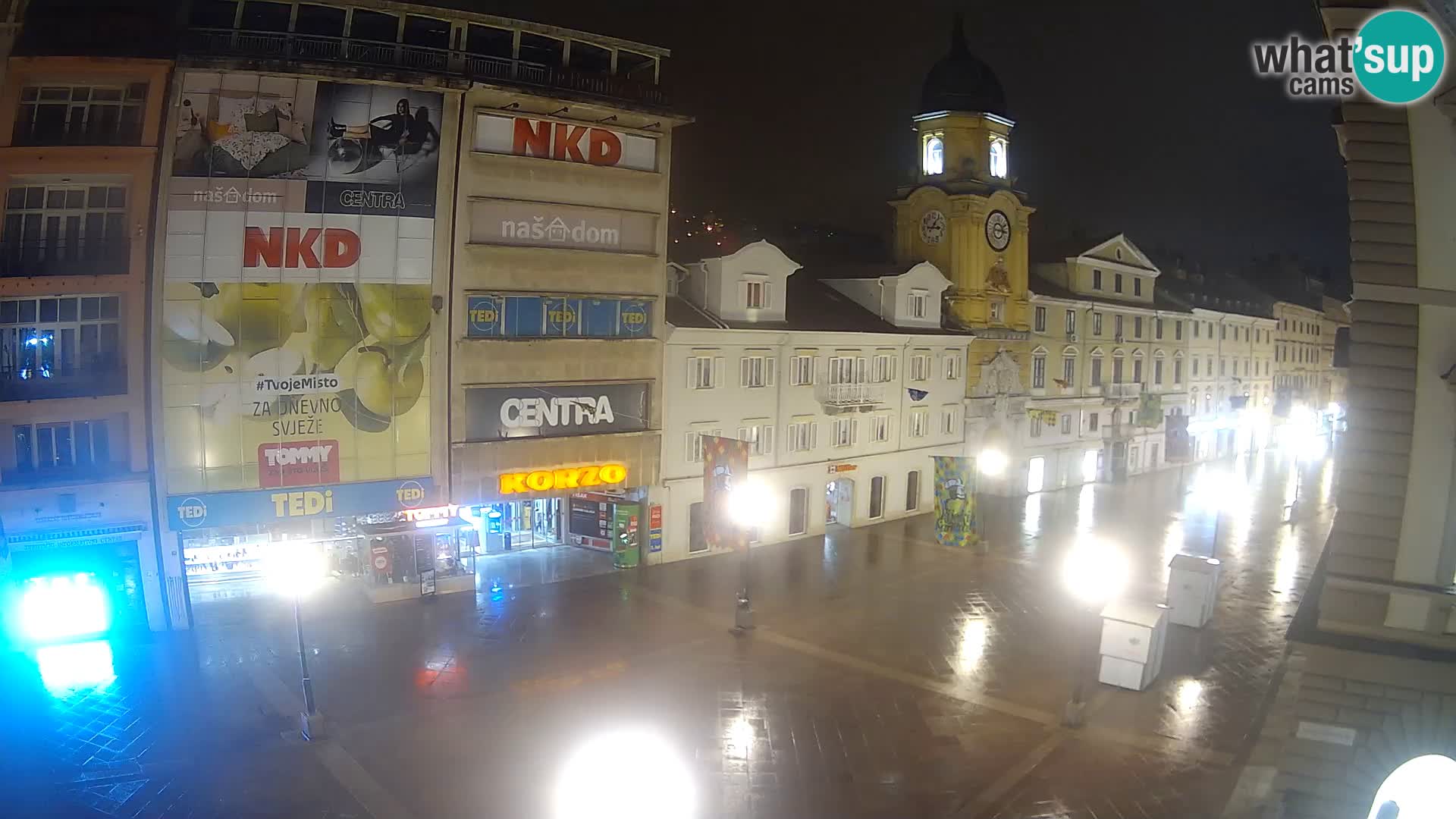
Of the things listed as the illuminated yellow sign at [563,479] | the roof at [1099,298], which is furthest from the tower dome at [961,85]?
the illuminated yellow sign at [563,479]

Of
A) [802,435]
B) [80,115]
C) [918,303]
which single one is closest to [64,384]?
[80,115]

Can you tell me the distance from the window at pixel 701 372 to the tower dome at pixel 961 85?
1995 centimetres

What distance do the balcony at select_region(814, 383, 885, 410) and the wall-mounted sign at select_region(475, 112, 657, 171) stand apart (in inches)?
459

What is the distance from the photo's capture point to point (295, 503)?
25.3 meters

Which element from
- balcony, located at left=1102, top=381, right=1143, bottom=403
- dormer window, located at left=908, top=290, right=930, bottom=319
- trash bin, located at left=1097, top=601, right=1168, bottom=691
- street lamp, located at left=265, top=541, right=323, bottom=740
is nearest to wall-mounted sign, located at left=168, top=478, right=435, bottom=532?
street lamp, located at left=265, top=541, right=323, bottom=740

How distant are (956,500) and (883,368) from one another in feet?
24.2

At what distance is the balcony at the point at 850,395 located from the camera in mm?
36750

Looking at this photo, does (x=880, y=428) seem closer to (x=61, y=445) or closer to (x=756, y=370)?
(x=756, y=370)

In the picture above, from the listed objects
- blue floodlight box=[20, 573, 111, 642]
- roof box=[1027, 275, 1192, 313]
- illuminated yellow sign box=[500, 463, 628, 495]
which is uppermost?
roof box=[1027, 275, 1192, 313]

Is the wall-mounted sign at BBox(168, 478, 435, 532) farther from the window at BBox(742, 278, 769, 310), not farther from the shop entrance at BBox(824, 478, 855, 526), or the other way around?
the shop entrance at BBox(824, 478, 855, 526)

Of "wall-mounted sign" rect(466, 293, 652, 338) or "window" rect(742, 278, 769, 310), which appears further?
"window" rect(742, 278, 769, 310)

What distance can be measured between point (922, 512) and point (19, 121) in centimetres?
3453

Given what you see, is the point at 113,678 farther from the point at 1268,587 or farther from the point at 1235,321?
the point at 1235,321

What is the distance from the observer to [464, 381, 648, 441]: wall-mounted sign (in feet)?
90.3
